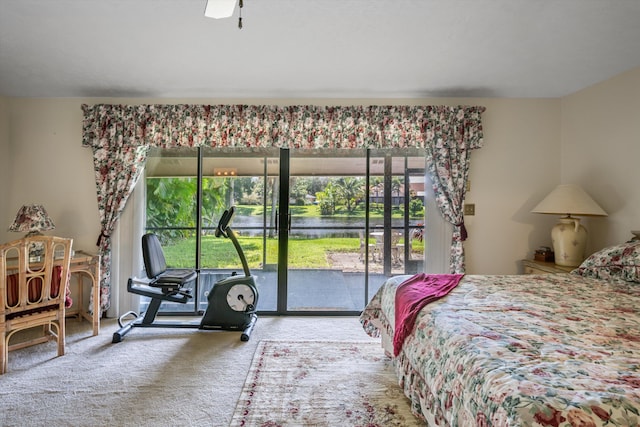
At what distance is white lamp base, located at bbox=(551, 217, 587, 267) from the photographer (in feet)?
9.11

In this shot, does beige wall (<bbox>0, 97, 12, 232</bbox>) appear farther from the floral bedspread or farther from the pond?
the floral bedspread

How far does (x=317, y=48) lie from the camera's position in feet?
7.70

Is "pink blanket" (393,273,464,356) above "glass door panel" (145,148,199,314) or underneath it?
underneath

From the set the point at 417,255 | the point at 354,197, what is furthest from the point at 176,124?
Answer: the point at 417,255

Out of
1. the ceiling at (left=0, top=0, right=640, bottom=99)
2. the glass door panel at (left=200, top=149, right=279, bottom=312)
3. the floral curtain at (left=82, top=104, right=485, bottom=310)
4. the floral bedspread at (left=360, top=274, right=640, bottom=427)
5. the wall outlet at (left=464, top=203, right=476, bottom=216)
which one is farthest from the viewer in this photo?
the glass door panel at (left=200, top=149, right=279, bottom=312)

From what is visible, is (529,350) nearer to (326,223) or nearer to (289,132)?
(326,223)

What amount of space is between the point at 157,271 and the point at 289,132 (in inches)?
75.3

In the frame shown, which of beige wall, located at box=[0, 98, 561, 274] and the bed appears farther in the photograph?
beige wall, located at box=[0, 98, 561, 274]

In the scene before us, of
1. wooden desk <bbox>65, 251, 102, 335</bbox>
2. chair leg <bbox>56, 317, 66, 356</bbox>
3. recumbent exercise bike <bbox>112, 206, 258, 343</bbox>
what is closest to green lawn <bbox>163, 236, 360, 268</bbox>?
recumbent exercise bike <bbox>112, 206, 258, 343</bbox>

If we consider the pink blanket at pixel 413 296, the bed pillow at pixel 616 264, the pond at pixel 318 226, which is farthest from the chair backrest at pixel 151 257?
the bed pillow at pixel 616 264

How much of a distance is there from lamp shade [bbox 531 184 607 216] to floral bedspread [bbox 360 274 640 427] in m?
0.80

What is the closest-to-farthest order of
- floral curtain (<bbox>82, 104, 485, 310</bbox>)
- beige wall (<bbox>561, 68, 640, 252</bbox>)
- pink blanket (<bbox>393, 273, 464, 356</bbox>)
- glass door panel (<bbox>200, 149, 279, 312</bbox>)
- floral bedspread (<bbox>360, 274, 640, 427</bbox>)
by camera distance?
floral bedspread (<bbox>360, 274, 640, 427</bbox>) < pink blanket (<bbox>393, 273, 464, 356</bbox>) < beige wall (<bbox>561, 68, 640, 252</bbox>) < floral curtain (<bbox>82, 104, 485, 310</bbox>) < glass door panel (<bbox>200, 149, 279, 312</bbox>)

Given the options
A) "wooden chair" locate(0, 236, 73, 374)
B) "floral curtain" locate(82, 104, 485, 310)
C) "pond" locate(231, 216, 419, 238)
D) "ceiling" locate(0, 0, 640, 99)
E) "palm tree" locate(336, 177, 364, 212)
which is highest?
"ceiling" locate(0, 0, 640, 99)

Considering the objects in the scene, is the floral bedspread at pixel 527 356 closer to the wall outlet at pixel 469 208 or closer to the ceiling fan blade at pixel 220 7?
the wall outlet at pixel 469 208
